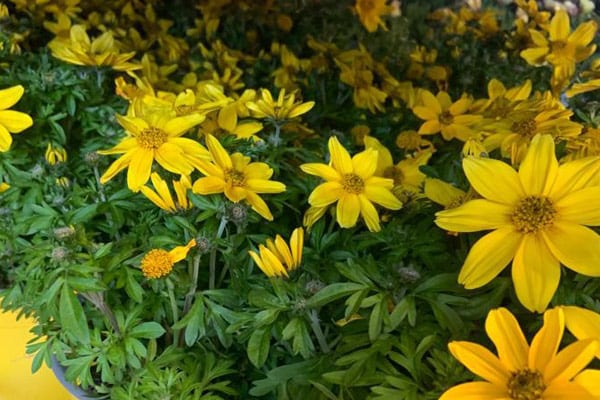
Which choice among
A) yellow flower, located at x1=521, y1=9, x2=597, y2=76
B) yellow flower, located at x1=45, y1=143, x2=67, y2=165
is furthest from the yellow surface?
yellow flower, located at x1=521, y1=9, x2=597, y2=76

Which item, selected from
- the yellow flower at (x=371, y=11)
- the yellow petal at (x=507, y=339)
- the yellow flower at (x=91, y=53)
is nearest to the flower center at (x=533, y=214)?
the yellow petal at (x=507, y=339)

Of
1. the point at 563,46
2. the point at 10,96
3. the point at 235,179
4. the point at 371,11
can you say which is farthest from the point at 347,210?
the point at 371,11

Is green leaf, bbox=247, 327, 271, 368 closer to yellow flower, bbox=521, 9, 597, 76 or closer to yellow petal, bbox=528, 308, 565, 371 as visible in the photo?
yellow petal, bbox=528, 308, 565, 371

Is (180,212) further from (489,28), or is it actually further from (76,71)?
(489,28)

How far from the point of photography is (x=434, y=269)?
745 millimetres

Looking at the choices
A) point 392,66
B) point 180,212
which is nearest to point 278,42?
point 392,66

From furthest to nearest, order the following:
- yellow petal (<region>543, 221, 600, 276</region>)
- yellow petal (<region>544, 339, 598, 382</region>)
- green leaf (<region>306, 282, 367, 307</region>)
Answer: green leaf (<region>306, 282, 367, 307</region>) → yellow petal (<region>543, 221, 600, 276</region>) → yellow petal (<region>544, 339, 598, 382</region>)

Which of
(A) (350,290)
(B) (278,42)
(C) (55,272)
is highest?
(A) (350,290)

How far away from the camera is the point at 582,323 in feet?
1.73

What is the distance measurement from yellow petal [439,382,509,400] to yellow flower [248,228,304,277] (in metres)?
0.28

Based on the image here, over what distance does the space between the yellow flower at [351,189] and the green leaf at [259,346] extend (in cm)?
15

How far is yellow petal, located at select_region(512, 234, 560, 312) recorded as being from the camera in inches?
22.7

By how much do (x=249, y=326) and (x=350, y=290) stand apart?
127 mm

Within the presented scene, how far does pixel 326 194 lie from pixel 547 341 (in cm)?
36
